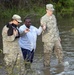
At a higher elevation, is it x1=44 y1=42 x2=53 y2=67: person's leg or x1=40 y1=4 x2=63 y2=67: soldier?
x1=40 y1=4 x2=63 y2=67: soldier

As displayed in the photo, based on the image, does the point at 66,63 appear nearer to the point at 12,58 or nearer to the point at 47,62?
the point at 47,62

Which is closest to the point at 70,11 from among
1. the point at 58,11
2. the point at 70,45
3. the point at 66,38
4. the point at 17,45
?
the point at 58,11

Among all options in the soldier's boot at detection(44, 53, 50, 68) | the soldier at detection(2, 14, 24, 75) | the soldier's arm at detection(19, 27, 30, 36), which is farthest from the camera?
the soldier's boot at detection(44, 53, 50, 68)

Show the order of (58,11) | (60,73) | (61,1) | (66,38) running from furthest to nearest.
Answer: (61,1), (58,11), (66,38), (60,73)

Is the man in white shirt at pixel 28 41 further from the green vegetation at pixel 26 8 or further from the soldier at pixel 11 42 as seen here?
the green vegetation at pixel 26 8

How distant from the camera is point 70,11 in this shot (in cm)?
3731

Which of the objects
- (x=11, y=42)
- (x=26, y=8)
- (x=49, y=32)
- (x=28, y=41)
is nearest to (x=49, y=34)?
(x=49, y=32)

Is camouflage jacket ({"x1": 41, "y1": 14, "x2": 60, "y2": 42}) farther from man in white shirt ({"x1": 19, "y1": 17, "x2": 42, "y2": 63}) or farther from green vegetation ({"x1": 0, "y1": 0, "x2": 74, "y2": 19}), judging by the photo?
green vegetation ({"x1": 0, "y1": 0, "x2": 74, "y2": 19})

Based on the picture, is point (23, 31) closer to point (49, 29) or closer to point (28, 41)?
point (28, 41)

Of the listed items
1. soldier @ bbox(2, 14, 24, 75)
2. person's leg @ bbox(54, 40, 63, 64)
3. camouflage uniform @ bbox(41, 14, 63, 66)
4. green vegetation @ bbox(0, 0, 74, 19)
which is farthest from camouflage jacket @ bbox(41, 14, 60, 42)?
green vegetation @ bbox(0, 0, 74, 19)

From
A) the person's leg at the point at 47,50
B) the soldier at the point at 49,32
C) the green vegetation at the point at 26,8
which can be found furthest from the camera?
the green vegetation at the point at 26,8

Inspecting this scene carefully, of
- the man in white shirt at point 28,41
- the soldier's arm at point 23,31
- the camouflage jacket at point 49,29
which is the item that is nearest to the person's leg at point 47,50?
the camouflage jacket at point 49,29

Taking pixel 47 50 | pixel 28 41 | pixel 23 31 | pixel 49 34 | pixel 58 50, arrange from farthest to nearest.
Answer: pixel 58 50 → pixel 47 50 → pixel 49 34 → pixel 28 41 → pixel 23 31

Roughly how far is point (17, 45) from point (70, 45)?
Answer: 22.5 ft
